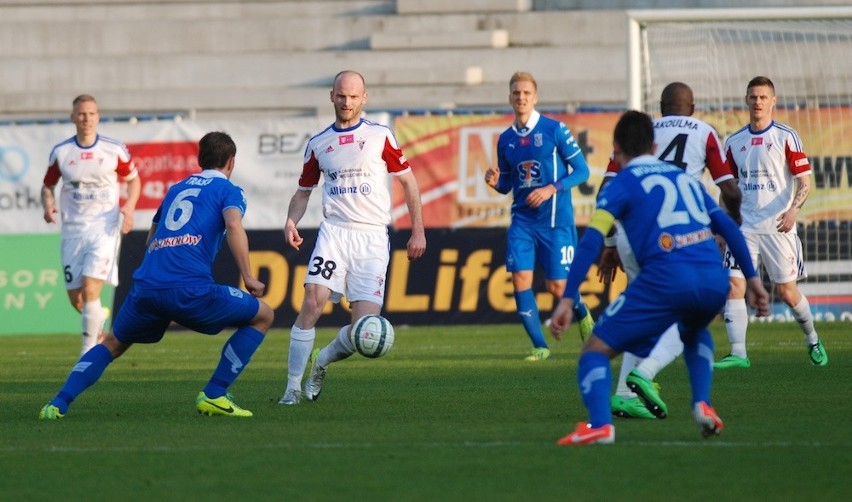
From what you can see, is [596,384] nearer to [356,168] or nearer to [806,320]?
[356,168]

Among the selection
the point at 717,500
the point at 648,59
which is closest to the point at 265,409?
the point at 717,500

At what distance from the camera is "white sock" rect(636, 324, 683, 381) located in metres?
8.02

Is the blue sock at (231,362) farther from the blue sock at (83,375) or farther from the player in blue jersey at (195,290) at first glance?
the blue sock at (83,375)

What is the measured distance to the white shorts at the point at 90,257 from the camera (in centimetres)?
1327

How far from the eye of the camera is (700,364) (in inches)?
282

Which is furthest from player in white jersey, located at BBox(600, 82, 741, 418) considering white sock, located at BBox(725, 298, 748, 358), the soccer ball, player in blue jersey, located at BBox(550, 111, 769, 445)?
white sock, located at BBox(725, 298, 748, 358)

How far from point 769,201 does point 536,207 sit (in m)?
2.04

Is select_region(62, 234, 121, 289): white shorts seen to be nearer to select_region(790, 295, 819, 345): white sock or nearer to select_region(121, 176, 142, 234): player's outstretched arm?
select_region(121, 176, 142, 234): player's outstretched arm

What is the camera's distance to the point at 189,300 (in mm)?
8430

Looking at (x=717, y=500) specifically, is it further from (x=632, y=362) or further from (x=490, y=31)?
(x=490, y=31)

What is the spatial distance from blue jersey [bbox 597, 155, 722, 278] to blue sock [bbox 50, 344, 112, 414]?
133 inches

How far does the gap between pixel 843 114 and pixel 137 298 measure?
41.2 ft

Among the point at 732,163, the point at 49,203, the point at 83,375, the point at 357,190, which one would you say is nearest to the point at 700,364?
the point at 357,190

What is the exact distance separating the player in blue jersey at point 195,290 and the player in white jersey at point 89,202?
15.5 ft
